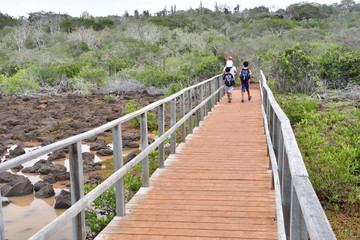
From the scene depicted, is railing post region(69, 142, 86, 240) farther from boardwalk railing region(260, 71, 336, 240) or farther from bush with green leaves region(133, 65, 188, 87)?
bush with green leaves region(133, 65, 188, 87)

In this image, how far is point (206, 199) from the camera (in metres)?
5.08

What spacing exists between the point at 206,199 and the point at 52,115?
14.6 m

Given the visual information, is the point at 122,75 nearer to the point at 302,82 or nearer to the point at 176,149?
the point at 302,82

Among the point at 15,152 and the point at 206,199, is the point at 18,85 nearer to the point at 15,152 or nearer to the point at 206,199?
the point at 15,152

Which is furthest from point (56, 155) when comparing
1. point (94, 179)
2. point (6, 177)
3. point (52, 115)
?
point (52, 115)

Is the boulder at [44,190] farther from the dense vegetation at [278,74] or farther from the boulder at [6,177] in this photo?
the dense vegetation at [278,74]

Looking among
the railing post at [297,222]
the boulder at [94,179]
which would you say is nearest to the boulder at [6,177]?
the boulder at [94,179]

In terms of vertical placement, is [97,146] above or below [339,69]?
below

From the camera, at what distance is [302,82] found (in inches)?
825

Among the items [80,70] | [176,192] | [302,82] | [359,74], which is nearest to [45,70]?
[80,70]

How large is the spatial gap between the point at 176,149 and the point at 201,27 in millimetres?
60759

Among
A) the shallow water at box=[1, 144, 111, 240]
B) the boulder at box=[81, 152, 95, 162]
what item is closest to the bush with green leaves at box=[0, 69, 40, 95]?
the boulder at box=[81, 152, 95, 162]

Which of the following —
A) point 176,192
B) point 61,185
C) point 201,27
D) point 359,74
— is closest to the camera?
point 176,192

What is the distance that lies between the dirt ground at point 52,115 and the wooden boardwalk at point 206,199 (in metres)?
7.08
